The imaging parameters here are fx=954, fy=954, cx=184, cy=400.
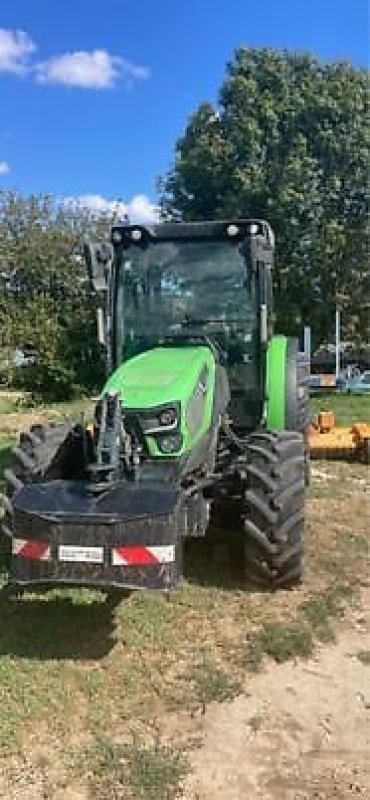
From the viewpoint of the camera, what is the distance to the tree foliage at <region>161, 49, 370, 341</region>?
23016 mm

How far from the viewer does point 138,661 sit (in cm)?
479

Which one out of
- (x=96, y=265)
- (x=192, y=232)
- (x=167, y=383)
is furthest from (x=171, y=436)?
(x=192, y=232)

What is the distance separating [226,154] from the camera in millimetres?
23719

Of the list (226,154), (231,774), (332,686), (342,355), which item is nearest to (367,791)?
(231,774)

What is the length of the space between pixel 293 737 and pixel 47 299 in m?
23.1

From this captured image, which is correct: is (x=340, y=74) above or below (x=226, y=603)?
above

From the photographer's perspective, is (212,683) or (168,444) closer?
(212,683)

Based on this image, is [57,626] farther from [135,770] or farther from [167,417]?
[135,770]

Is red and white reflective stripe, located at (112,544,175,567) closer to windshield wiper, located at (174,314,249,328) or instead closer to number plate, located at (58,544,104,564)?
number plate, located at (58,544,104,564)

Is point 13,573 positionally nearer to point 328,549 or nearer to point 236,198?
point 328,549

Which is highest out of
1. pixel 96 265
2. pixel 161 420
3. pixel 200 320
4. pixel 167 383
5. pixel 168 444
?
pixel 96 265

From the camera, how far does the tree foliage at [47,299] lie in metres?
22.4

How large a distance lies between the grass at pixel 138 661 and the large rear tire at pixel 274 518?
0.16 meters

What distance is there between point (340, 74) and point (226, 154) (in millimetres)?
3573
